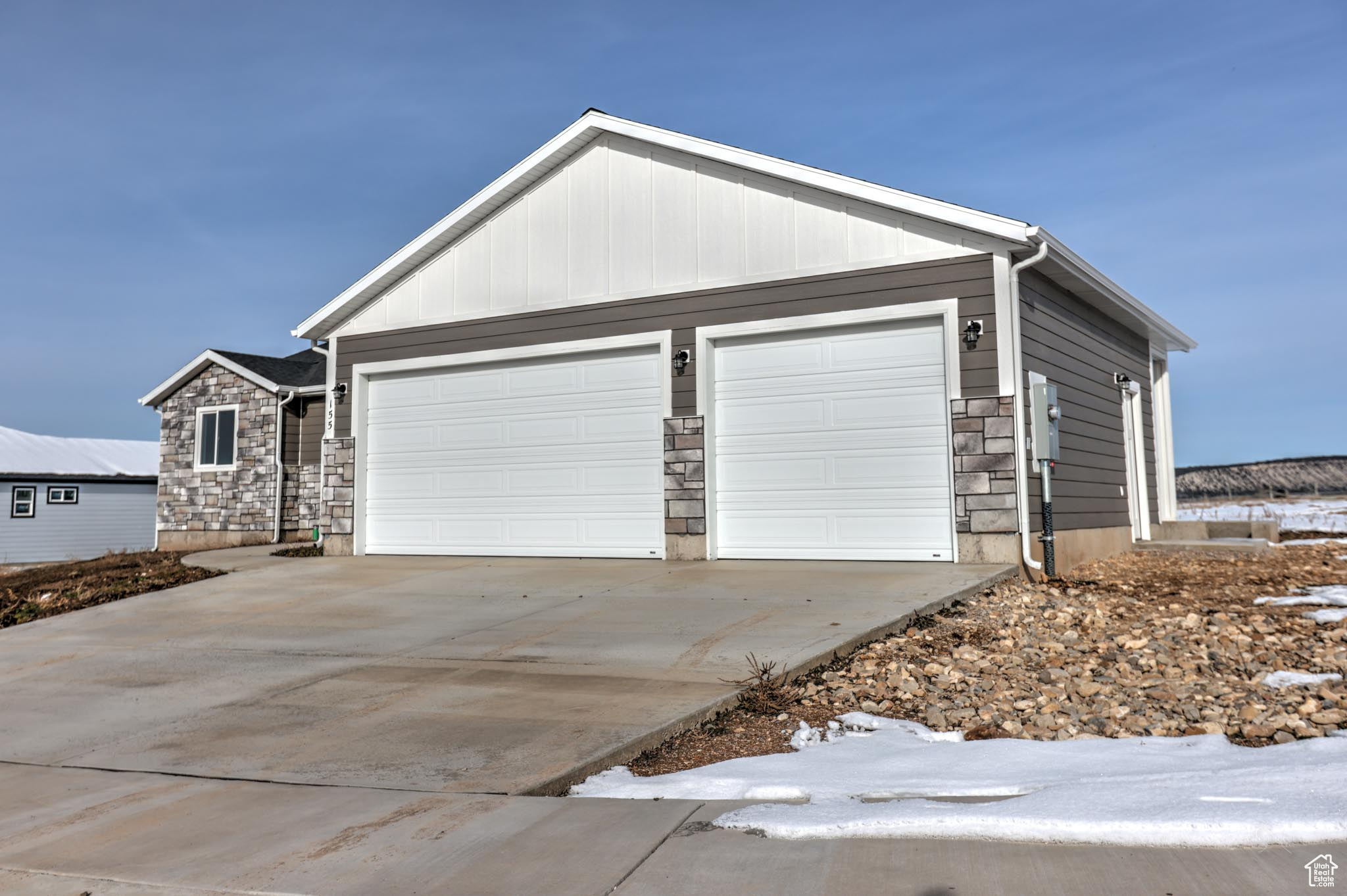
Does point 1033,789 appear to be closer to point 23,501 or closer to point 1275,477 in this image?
point 23,501

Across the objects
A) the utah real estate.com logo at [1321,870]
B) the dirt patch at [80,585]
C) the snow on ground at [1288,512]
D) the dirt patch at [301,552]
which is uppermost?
the snow on ground at [1288,512]

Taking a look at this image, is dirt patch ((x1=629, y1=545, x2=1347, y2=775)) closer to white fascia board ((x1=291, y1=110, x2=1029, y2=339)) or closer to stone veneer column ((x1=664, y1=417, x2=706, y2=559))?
stone veneer column ((x1=664, y1=417, x2=706, y2=559))

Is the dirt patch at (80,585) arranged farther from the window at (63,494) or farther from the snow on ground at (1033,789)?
the window at (63,494)

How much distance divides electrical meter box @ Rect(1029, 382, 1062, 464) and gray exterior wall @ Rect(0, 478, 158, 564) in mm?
26045

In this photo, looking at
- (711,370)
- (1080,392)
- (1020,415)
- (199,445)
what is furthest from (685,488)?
(199,445)

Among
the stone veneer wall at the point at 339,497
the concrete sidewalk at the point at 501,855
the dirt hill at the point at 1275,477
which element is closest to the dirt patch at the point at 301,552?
the stone veneer wall at the point at 339,497

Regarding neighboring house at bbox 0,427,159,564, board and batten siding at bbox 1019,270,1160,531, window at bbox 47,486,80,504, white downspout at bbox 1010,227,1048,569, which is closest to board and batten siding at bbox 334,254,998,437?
white downspout at bbox 1010,227,1048,569

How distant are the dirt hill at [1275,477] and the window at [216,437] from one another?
36272 millimetres

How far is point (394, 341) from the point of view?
12609 mm

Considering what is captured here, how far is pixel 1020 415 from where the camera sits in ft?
29.7

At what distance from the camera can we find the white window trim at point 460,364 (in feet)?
35.3

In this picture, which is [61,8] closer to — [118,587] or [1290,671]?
[118,587]

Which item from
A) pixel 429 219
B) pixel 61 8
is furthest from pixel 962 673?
pixel 61 8

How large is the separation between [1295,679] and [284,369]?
20.2 meters
